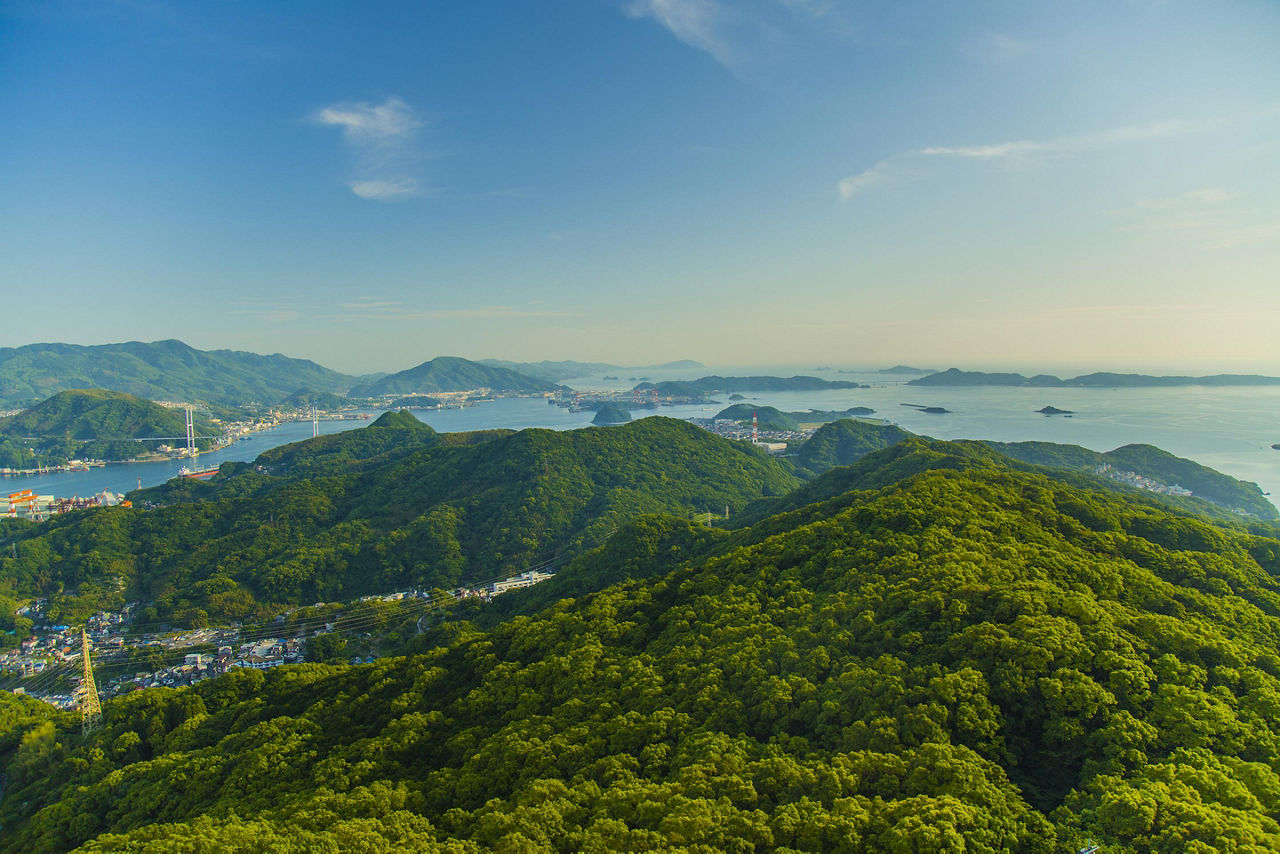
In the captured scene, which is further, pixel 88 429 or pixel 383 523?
pixel 88 429

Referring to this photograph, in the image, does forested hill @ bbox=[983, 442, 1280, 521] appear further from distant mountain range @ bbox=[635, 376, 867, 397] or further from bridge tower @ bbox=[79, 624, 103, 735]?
distant mountain range @ bbox=[635, 376, 867, 397]

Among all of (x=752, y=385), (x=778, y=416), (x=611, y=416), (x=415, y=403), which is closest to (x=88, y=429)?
(x=415, y=403)

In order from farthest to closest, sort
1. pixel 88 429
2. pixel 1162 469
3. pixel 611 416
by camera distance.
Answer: pixel 611 416, pixel 88 429, pixel 1162 469

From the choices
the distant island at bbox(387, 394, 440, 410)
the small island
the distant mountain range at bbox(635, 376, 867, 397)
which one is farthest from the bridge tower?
the distant mountain range at bbox(635, 376, 867, 397)

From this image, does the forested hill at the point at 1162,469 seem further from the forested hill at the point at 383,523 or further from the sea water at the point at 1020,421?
the forested hill at the point at 383,523

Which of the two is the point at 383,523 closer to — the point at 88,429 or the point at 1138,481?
the point at 1138,481
